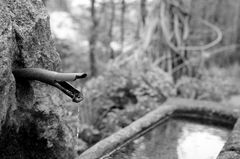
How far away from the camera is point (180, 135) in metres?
3.83

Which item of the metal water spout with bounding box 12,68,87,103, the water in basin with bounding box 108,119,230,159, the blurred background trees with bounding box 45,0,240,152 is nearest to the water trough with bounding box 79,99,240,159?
the water in basin with bounding box 108,119,230,159

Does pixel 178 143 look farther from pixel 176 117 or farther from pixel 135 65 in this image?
pixel 135 65

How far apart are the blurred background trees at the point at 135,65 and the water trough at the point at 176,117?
0.29m

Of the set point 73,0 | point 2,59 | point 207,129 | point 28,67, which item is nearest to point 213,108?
point 207,129

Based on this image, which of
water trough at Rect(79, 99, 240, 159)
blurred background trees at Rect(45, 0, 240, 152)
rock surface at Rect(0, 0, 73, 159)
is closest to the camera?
rock surface at Rect(0, 0, 73, 159)

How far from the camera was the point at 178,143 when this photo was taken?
3609 mm

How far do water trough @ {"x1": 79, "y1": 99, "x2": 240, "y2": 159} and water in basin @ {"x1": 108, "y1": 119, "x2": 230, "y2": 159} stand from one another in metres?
0.07

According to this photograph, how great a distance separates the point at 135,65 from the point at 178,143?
8.36ft

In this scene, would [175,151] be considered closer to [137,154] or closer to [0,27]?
[137,154]

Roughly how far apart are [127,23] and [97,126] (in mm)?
6371

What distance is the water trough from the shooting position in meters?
2.70

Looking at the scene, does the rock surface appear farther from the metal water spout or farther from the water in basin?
the water in basin

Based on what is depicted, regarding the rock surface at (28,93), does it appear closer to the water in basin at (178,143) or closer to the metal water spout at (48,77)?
the metal water spout at (48,77)

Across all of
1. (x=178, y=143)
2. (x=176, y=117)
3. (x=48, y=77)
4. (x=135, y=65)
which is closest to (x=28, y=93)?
(x=48, y=77)
